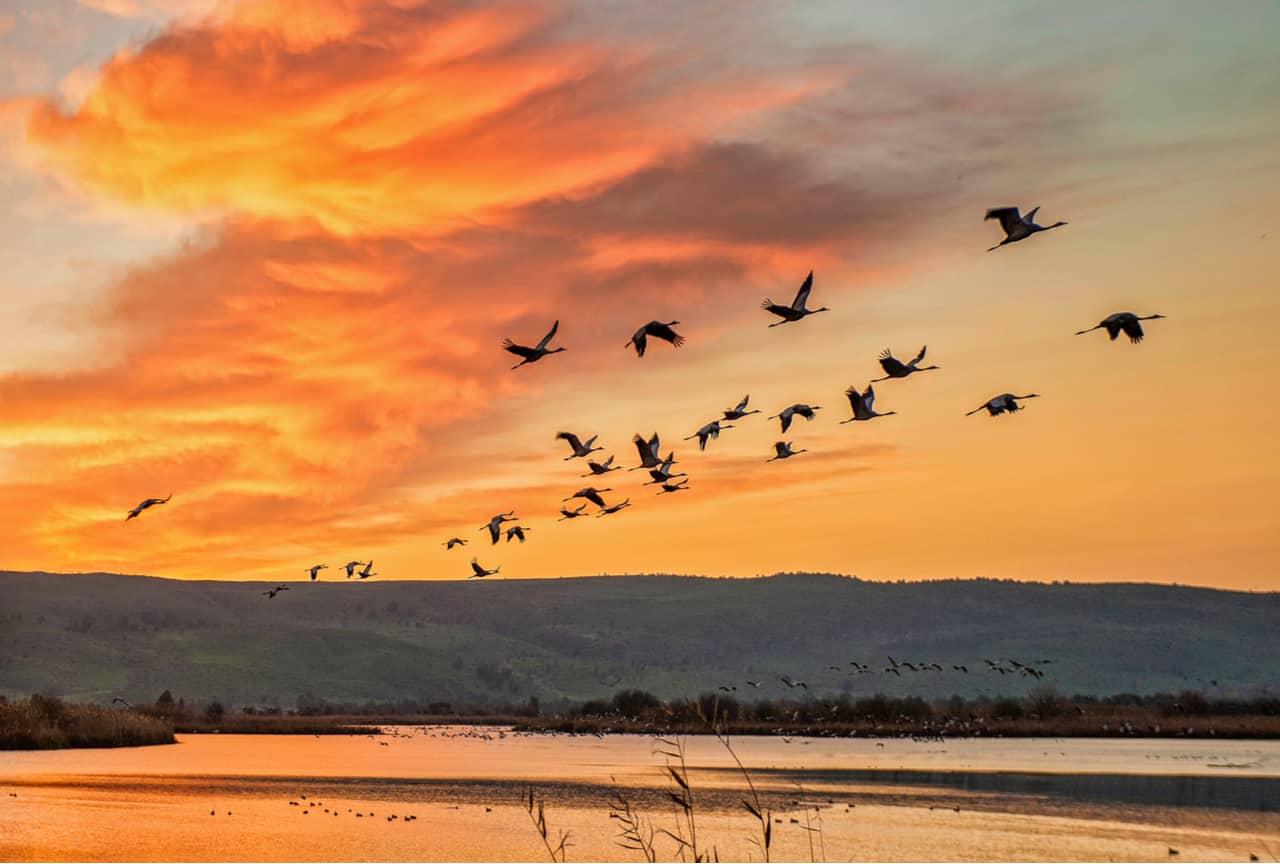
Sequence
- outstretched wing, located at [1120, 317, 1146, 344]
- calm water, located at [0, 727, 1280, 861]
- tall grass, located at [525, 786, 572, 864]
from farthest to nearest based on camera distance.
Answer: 1. calm water, located at [0, 727, 1280, 861]
2. outstretched wing, located at [1120, 317, 1146, 344]
3. tall grass, located at [525, 786, 572, 864]

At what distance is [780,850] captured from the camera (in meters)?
36.5

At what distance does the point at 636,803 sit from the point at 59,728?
43.7m

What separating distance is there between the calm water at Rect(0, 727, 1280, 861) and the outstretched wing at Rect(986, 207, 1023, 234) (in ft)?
36.1

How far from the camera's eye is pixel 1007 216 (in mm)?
28641

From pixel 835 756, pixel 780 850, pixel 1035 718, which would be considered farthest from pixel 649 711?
pixel 780 850

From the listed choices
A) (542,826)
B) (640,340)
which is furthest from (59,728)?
(542,826)

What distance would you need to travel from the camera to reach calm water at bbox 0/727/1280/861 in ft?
124

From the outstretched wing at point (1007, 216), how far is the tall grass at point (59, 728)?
2561 inches

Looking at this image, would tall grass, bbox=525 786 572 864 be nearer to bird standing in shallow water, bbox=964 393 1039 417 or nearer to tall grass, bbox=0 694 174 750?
bird standing in shallow water, bbox=964 393 1039 417

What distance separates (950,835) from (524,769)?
2778 cm

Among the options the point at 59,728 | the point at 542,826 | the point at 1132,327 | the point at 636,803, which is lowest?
the point at 636,803

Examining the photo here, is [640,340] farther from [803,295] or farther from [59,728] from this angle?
[59,728]

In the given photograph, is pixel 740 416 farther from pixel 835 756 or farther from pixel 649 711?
pixel 649 711

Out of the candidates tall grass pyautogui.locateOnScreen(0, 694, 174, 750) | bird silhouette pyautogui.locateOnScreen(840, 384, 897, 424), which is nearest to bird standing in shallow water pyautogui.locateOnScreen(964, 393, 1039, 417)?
bird silhouette pyautogui.locateOnScreen(840, 384, 897, 424)
